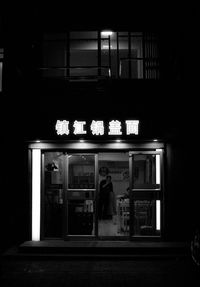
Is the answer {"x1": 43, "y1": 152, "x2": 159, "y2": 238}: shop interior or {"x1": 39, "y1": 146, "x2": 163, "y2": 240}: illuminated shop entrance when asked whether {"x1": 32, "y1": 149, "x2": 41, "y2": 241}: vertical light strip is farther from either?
{"x1": 43, "y1": 152, "x2": 159, "y2": 238}: shop interior

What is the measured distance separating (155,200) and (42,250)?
3888 mm

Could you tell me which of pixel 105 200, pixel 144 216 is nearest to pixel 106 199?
pixel 105 200

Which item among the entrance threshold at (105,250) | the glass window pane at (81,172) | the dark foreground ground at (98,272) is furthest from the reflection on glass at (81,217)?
the dark foreground ground at (98,272)

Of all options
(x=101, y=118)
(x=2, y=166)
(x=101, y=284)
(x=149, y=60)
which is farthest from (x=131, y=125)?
(x=101, y=284)

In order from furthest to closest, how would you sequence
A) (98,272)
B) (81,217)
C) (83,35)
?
(83,35) < (81,217) < (98,272)

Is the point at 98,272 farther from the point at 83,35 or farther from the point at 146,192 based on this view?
the point at 83,35

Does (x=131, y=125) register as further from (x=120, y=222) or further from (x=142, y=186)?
(x=120, y=222)

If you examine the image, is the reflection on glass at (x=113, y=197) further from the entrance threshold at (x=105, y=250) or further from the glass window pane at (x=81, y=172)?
the entrance threshold at (x=105, y=250)

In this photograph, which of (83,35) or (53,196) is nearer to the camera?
(53,196)

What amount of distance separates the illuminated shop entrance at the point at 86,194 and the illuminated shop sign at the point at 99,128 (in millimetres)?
788

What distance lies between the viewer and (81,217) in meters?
13.7

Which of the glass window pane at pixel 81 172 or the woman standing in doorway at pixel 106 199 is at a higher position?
the glass window pane at pixel 81 172

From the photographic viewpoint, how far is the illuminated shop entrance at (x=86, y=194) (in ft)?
44.0

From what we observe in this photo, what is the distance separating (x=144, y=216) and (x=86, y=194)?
200 centimetres
